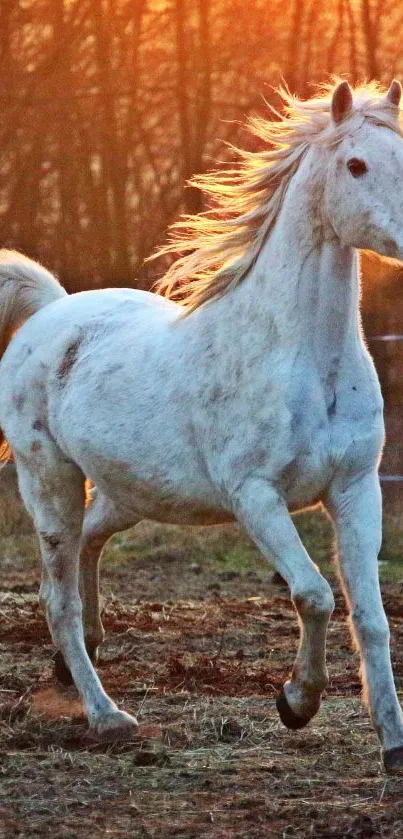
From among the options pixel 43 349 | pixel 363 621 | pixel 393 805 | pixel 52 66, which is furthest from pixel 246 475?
pixel 52 66

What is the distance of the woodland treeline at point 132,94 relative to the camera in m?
10.7

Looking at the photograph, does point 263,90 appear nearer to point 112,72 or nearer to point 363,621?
point 112,72

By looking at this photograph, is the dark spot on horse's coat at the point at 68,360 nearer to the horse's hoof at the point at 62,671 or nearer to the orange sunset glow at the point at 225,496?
the orange sunset glow at the point at 225,496

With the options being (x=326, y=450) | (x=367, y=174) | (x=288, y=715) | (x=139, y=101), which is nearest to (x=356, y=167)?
(x=367, y=174)

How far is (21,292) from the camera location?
18.3 feet

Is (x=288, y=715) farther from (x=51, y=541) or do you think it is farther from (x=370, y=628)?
(x=51, y=541)

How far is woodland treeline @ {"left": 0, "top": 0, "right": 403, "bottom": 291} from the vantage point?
35.0ft

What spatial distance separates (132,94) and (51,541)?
22.6 ft

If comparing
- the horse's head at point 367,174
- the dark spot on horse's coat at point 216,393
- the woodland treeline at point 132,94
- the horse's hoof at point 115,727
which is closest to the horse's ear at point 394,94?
the horse's head at point 367,174

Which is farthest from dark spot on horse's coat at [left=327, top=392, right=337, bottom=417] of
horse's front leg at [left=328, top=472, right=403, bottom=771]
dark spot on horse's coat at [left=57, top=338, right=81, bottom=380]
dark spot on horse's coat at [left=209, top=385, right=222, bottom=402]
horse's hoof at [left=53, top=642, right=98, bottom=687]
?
horse's hoof at [left=53, top=642, right=98, bottom=687]

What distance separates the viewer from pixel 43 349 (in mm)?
5086

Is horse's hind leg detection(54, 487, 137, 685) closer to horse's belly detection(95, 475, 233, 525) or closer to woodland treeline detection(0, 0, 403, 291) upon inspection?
horse's belly detection(95, 475, 233, 525)

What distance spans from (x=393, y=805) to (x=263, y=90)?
8.14 m

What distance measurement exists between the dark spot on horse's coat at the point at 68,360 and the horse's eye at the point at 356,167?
1.47 meters
